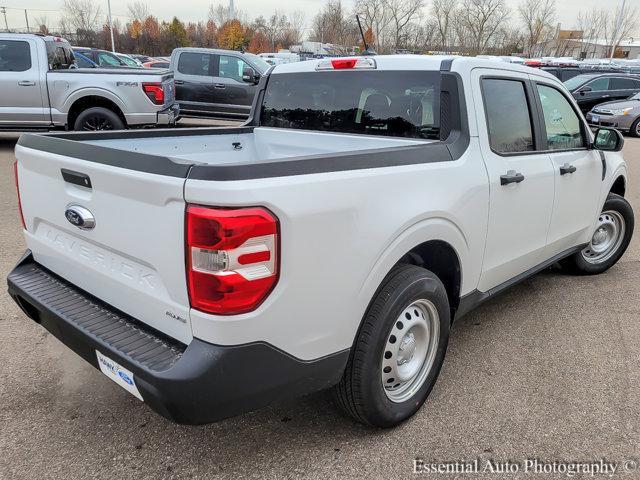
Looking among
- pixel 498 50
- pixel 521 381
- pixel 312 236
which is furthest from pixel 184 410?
pixel 498 50

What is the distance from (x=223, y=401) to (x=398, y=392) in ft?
3.50

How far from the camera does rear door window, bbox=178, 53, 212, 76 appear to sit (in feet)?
41.6

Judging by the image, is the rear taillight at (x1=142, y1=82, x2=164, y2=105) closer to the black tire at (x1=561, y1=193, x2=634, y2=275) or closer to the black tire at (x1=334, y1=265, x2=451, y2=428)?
the black tire at (x1=561, y1=193, x2=634, y2=275)

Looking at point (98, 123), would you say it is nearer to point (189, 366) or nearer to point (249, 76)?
point (249, 76)

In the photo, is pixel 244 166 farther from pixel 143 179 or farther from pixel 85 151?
pixel 85 151

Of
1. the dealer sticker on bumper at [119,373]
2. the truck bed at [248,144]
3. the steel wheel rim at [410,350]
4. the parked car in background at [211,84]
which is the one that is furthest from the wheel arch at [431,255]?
the parked car in background at [211,84]

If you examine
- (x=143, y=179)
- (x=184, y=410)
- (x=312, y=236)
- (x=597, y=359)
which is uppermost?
(x=143, y=179)

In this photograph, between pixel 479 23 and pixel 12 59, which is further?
pixel 479 23

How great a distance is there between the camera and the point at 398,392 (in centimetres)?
268

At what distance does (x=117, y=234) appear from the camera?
215cm

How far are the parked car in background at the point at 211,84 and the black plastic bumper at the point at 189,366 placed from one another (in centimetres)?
1089

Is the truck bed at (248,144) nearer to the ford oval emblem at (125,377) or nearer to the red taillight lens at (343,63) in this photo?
the red taillight lens at (343,63)

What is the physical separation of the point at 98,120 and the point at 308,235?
28.3ft

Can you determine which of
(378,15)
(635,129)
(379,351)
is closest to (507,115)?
(379,351)
